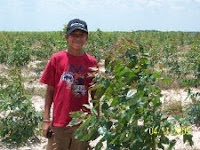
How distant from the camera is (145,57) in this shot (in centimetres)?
234

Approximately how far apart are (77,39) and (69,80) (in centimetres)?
31

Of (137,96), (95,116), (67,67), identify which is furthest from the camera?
(67,67)

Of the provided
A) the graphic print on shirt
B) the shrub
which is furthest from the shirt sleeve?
the shrub

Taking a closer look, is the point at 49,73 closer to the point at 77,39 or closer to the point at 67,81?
the point at 67,81

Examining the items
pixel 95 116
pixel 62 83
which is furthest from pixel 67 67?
pixel 95 116

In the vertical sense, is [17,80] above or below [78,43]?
below

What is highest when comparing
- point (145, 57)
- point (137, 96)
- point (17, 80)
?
point (145, 57)

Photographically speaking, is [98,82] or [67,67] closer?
[98,82]

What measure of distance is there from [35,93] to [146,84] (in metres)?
7.11

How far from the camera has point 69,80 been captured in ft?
10.0

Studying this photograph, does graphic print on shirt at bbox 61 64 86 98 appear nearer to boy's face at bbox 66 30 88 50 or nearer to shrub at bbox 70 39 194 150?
boy's face at bbox 66 30 88 50

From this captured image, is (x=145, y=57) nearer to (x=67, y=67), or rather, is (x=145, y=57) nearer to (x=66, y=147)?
(x=67, y=67)

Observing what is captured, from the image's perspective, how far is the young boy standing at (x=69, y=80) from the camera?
306 cm

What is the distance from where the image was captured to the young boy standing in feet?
10.0
